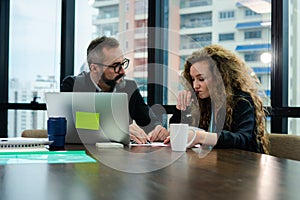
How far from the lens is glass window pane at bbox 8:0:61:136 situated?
4.04m

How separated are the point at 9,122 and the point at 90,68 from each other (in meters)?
1.85

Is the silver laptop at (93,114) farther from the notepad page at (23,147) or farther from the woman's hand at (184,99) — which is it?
the woman's hand at (184,99)

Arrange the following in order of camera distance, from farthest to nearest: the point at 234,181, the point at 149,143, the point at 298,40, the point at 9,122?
the point at 9,122 < the point at 298,40 < the point at 149,143 < the point at 234,181

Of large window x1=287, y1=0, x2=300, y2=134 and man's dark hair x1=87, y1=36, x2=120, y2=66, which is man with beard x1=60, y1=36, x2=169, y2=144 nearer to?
man's dark hair x1=87, y1=36, x2=120, y2=66

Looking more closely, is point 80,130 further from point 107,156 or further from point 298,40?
point 298,40

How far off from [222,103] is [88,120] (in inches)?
28.1

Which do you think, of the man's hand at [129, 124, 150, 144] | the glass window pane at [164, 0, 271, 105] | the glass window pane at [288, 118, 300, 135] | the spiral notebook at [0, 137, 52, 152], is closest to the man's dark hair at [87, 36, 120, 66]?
the glass window pane at [164, 0, 271, 105]

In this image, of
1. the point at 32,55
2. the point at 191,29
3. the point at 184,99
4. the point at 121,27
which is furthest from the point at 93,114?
the point at 32,55

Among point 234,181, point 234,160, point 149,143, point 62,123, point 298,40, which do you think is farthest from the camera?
point 298,40

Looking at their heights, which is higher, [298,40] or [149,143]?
[298,40]

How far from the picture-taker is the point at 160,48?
130 inches

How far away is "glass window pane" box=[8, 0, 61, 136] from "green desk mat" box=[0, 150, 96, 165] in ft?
8.18

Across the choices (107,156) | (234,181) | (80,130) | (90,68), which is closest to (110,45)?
(90,68)

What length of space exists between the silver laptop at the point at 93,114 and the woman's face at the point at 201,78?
1.87 feet
